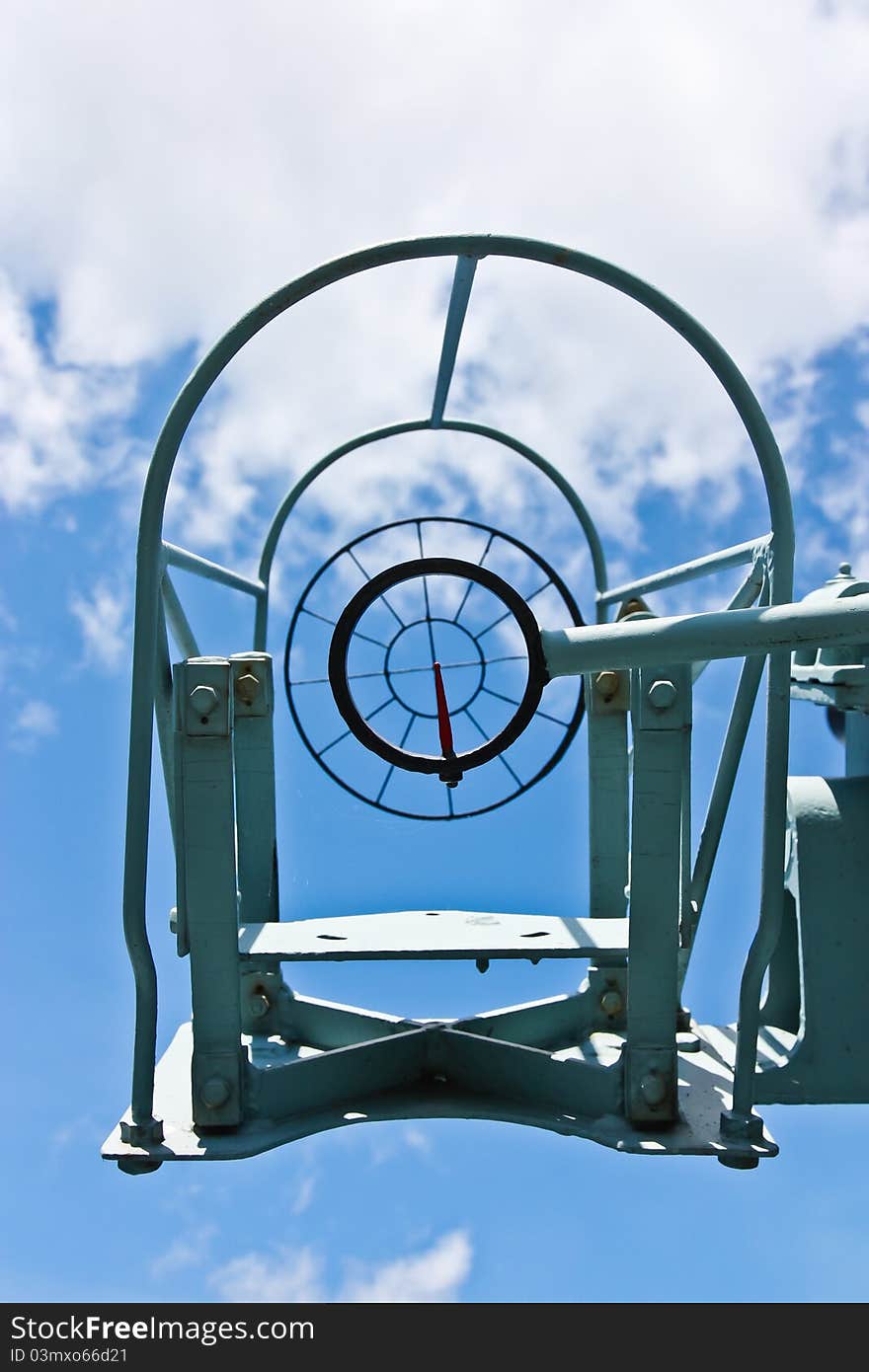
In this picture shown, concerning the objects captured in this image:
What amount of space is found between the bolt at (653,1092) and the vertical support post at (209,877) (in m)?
0.81

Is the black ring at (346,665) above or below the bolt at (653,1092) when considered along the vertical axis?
above

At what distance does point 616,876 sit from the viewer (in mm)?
3385

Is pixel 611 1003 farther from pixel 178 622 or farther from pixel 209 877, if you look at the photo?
pixel 178 622

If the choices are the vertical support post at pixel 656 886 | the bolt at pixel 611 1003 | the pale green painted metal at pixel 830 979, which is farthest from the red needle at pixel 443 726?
the bolt at pixel 611 1003

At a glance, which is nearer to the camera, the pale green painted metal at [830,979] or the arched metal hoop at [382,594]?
the arched metal hoop at [382,594]

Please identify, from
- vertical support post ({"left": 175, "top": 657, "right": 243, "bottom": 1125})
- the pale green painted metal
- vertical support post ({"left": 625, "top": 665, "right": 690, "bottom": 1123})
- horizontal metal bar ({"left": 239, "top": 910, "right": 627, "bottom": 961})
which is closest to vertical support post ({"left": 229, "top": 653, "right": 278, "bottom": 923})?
horizontal metal bar ({"left": 239, "top": 910, "right": 627, "bottom": 961})

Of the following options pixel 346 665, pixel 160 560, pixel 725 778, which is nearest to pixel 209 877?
pixel 346 665

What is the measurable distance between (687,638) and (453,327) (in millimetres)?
1173

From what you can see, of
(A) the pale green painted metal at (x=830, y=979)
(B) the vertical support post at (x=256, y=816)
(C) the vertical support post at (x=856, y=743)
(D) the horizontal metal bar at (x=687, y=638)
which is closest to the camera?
(D) the horizontal metal bar at (x=687, y=638)

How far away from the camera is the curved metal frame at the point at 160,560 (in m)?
2.33

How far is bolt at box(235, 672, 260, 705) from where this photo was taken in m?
2.93

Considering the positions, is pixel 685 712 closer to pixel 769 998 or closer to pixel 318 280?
pixel 769 998

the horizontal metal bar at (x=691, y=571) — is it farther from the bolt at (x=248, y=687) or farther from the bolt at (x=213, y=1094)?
the bolt at (x=213, y=1094)

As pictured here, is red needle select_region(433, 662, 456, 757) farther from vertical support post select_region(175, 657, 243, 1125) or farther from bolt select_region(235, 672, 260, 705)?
bolt select_region(235, 672, 260, 705)
